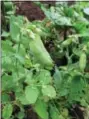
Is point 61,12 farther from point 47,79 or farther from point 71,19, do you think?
point 47,79

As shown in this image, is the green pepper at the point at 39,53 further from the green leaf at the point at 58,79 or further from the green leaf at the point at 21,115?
the green leaf at the point at 21,115

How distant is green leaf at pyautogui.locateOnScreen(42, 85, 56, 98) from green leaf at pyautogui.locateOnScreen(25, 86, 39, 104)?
0.06 feet

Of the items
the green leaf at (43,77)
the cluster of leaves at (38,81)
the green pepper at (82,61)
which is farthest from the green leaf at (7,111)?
the green pepper at (82,61)

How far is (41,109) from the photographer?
3.34 feet

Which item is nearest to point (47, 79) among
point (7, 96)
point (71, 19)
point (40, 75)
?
point (40, 75)

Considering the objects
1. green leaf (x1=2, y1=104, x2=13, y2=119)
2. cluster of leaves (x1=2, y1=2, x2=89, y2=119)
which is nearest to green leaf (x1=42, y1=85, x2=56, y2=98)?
cluster of leaves (x1=2, y1=2, x2=89, y2=119)

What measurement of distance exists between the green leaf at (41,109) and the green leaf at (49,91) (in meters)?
0.04

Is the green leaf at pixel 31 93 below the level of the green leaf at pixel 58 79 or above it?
above

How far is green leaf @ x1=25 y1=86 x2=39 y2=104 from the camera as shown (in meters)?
0.97

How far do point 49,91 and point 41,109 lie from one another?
5 centimetres

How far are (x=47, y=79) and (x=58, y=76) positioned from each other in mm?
60

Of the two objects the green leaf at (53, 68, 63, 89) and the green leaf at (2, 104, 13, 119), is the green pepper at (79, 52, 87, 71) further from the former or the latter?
the green leaf at (2, 104, 13, 119)

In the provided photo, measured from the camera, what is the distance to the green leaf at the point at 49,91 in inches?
39.2

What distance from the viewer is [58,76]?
3.56 feet
